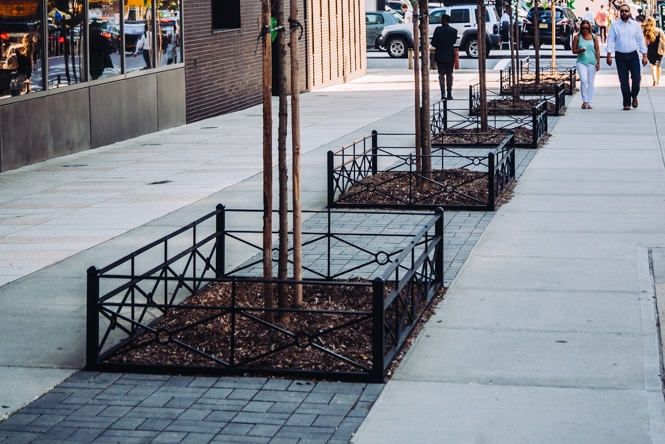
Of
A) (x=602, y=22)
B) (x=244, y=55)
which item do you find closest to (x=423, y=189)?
(x=244, y=55)

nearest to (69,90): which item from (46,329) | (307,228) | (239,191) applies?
(239,191)

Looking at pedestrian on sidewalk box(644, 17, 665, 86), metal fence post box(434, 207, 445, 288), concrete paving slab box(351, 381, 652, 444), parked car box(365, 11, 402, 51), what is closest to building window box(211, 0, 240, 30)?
pedestrian on sidewalk box(644, 17, 665, 86)

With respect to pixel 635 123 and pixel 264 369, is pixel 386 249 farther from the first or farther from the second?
pixel 635 123

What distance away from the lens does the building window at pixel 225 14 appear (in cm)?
2452

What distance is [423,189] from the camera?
1261 centimetres

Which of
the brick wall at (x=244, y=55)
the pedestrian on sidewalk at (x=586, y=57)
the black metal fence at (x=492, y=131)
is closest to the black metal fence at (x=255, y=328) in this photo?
the black metal fence at (x=492, y=131)

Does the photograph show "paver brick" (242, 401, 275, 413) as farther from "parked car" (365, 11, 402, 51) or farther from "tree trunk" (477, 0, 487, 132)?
"parked car" (365, 11, 402, 51)

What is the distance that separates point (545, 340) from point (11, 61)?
419 inches

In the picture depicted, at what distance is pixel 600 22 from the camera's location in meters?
51.9

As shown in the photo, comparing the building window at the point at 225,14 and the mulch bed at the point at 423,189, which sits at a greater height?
the building window at the point at 225,14

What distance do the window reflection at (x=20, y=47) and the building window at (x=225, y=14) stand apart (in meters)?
8.50

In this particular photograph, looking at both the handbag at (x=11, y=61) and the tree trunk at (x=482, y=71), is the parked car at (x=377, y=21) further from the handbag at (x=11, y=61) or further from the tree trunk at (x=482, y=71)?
the handbag at (x=11, y=61)

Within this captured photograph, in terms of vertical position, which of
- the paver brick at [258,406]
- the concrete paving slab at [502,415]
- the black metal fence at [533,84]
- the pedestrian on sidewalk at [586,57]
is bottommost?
the concrete paving slab at [502,415]

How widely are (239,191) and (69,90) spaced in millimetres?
5164
